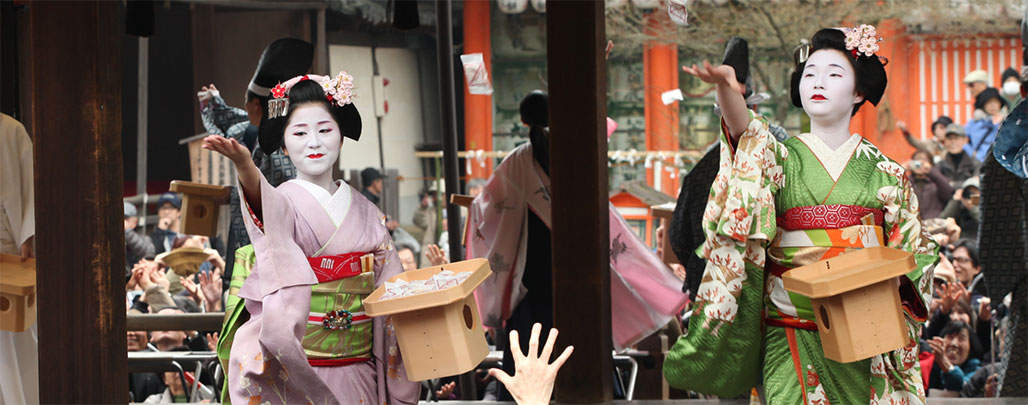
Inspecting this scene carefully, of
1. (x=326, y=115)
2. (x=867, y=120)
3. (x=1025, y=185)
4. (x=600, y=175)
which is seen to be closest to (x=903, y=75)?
(x=867, y=120)

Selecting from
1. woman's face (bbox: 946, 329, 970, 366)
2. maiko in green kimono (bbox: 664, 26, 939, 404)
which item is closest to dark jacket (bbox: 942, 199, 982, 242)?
woman's face (bbox: 946, 329, 970, 366)

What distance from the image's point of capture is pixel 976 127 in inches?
393

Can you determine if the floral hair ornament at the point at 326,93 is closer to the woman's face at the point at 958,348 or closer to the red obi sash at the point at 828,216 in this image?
the red obi sash at the point at 828,216

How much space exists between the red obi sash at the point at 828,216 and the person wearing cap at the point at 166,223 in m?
6.30

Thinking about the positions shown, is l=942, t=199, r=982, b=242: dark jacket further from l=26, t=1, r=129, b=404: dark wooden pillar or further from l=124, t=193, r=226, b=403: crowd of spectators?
l=26, t=1, r=129, b=404: dark wooden pillar

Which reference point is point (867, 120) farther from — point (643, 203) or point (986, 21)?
point (643, 203)

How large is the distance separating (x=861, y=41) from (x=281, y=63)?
2.41 m

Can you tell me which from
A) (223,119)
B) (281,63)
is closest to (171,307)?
(223,119)

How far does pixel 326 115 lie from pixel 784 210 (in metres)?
1.69

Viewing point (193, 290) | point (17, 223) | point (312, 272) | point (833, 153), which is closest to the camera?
point (312, 272)

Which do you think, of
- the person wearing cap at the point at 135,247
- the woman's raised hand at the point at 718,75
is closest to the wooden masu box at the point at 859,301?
the woman's raised hand at the point at 718,75

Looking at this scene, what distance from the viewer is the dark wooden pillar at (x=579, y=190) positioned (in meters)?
4.75

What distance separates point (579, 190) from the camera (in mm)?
→ 4773

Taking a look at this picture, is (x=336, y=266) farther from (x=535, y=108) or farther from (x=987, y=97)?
(x=987, y=97)
